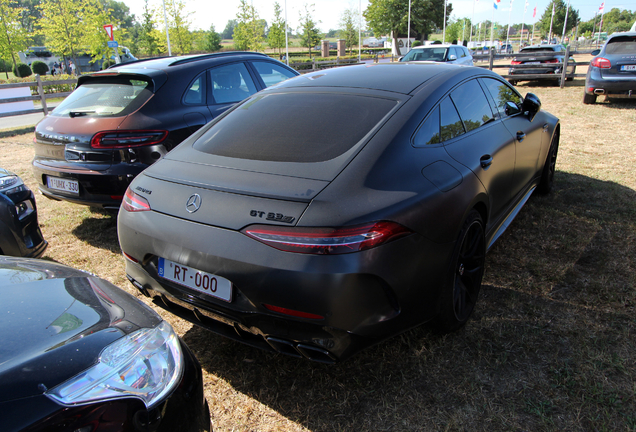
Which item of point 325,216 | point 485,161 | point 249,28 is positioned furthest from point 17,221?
point 249,28

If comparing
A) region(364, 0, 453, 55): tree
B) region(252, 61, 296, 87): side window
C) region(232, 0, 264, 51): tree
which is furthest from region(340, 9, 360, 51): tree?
region(252, 61, 296, 87): side window

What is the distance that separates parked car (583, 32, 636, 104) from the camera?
33.1ft

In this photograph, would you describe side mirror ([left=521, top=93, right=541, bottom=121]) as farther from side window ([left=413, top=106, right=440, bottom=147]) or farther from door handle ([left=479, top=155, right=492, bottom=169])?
side window ([left=413, top=106, right=440, bottom=147])

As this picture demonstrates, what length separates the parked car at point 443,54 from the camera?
50.8 feet

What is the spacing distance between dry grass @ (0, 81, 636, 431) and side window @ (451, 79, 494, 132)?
1.19 metres

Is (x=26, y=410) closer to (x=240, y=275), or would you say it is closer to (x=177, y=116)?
(x=240, y=275)

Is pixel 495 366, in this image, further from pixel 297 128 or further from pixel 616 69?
pixel 616 69

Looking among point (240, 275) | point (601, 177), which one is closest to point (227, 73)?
point (240, 275)

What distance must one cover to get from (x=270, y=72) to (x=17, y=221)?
346 cm

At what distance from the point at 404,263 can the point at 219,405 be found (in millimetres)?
1192

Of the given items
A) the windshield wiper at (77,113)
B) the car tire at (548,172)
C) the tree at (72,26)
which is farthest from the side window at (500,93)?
the tree at (72,26)

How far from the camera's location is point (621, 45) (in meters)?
10.4

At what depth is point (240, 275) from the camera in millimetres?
1896

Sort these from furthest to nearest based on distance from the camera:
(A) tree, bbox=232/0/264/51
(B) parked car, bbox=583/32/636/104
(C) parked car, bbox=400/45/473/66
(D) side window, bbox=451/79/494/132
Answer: (A) tree, bbox=232/0/264/51 → (C) parked car, bbox=400/45/473/66 → (B) parked car, bbox=583/32/636/104 → (D) side window, bbox=451/79/494/132
